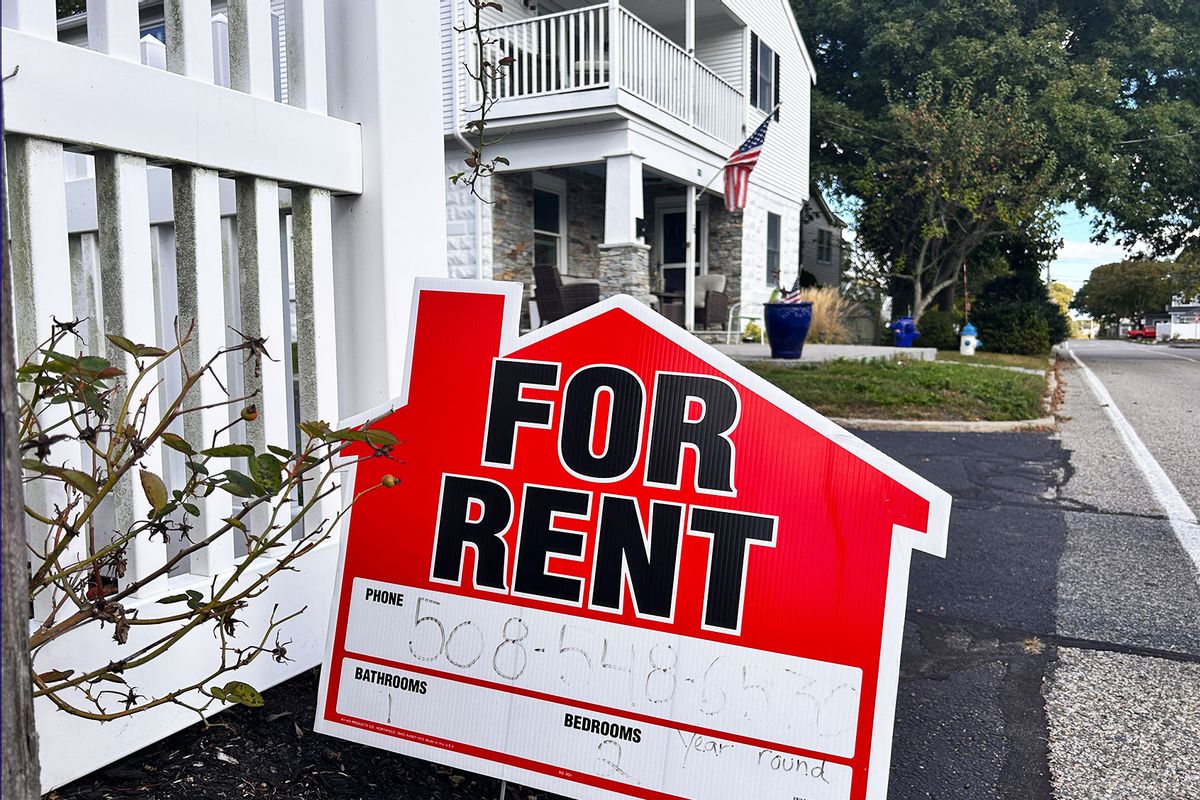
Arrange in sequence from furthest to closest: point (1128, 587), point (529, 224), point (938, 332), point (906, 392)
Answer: point (938, 332) → point (529, 224) → point (906, 392) → point (1128, 587)

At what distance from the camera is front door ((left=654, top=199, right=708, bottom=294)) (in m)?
18.0

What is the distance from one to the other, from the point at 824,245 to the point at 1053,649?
24394mm

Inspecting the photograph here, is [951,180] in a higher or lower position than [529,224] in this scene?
higher

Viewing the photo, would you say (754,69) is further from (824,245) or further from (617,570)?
(617,570)

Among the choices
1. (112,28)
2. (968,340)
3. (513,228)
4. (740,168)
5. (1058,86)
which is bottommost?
(968,340)

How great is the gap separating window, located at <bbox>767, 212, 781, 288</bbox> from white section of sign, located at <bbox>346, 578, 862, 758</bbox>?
18.6m

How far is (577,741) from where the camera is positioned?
5.57ft

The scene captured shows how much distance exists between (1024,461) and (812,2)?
26.0 metres

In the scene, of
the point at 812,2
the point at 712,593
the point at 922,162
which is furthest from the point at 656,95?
the point at 812,2

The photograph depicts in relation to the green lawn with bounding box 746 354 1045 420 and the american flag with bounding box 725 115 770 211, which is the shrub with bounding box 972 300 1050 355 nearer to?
the american flag with bounding box 725 115 770 211

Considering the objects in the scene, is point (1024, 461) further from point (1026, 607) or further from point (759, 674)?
point (759, 674)

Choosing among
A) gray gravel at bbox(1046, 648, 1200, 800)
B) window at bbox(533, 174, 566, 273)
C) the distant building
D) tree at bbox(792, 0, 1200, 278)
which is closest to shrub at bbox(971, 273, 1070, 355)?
tree at bbox(792, 0, 1200, 278)

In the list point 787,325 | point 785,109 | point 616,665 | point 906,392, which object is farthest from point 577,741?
point 785,109

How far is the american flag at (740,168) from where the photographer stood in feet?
43.7
